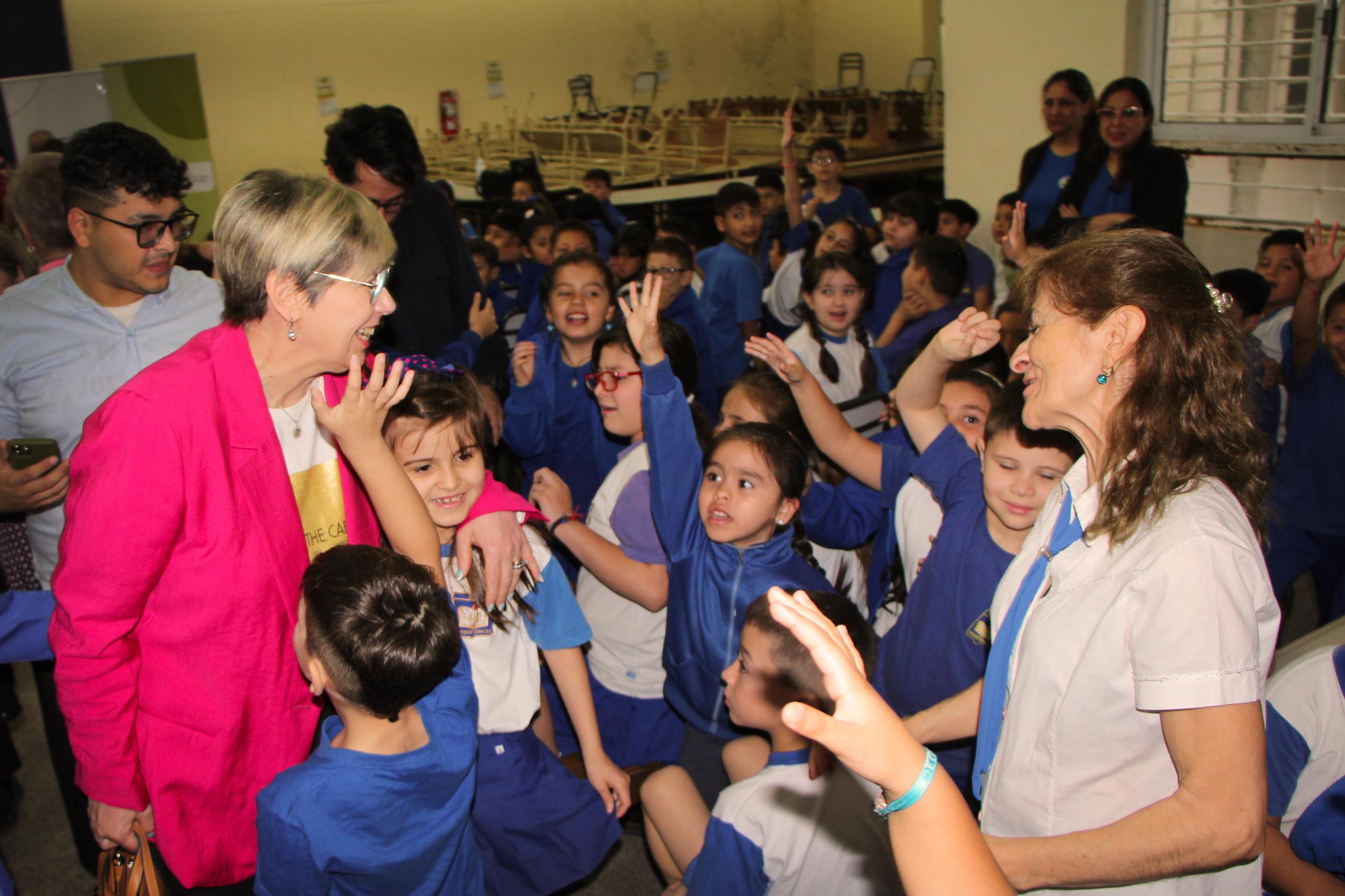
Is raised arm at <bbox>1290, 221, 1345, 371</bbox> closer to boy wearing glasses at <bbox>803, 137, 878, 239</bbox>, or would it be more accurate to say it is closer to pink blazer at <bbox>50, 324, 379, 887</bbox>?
boy wearing glasses at <bbox>803, 137, 878, 239</bbox>

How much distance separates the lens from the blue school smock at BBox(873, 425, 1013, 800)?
1.80m

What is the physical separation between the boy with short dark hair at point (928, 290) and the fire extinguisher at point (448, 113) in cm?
1144

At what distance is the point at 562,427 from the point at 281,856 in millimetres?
1892

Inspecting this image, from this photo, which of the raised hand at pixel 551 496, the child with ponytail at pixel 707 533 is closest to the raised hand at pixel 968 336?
the child with ponytail at pixel 707 533

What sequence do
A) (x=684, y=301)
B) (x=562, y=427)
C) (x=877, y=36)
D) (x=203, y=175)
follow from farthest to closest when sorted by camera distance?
(x=877, y=36) < (x=203, y=175) < (x=684, y=301) < (x=562, y=427)

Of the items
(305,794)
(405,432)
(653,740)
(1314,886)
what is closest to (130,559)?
(305,794)

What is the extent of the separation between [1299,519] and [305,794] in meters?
3.16

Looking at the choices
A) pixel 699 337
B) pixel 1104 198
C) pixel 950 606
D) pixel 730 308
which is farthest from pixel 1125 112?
pixel 950 606

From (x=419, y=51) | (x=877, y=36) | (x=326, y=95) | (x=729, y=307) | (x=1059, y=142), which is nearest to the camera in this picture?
(x=1059, y=142)

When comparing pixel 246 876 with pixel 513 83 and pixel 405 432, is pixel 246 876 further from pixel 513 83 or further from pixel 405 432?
pixel 513 83

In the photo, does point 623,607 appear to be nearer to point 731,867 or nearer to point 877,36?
point 731,867

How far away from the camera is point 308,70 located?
1271 centimetres

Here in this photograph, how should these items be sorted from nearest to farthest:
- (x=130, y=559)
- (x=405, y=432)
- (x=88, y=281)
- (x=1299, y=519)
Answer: (x=130, y=559)
(x=405, y=432)
(x=88, y=281)
(x=1299, y=519)

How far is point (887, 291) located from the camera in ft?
16.0
